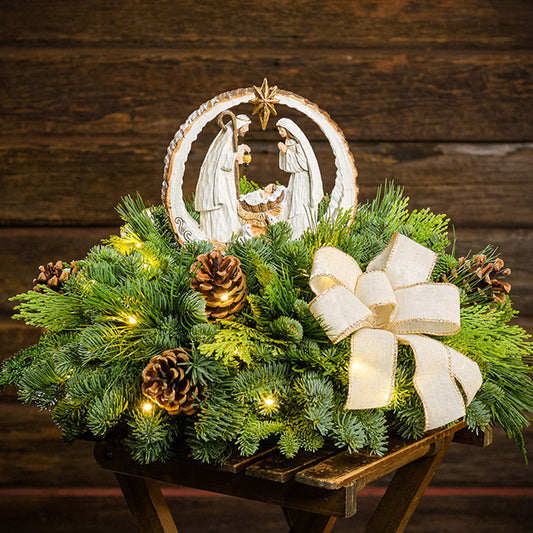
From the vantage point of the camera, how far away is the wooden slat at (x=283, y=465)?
49 cm

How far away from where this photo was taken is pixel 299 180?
72cm

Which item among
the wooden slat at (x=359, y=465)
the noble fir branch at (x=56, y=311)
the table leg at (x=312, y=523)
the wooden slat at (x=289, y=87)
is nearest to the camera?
the wooden slat at (x=359, y=465)

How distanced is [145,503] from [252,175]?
673 mm

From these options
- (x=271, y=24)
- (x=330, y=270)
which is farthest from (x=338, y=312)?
(x=271, y=24)

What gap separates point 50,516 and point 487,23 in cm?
132

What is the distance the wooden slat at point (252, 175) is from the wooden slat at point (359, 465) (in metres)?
0.70

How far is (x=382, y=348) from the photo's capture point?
20.0 inches

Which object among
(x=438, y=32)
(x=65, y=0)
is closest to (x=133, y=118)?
(x=65, y=0)

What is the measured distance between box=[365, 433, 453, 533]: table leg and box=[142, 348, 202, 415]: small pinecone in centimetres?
29

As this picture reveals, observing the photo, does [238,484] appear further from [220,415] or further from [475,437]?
[475,437]

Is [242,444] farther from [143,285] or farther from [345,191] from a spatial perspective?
[345,191]

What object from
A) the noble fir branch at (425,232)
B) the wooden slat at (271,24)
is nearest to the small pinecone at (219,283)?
the noble fir branch at (425,232)

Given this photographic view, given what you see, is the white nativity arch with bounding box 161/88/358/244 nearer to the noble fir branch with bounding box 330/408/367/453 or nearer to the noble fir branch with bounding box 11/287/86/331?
the noble fir branch with bounding box 11/287/86/331

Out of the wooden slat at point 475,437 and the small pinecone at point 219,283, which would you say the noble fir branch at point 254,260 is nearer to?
the small pinecone at point 219,283
